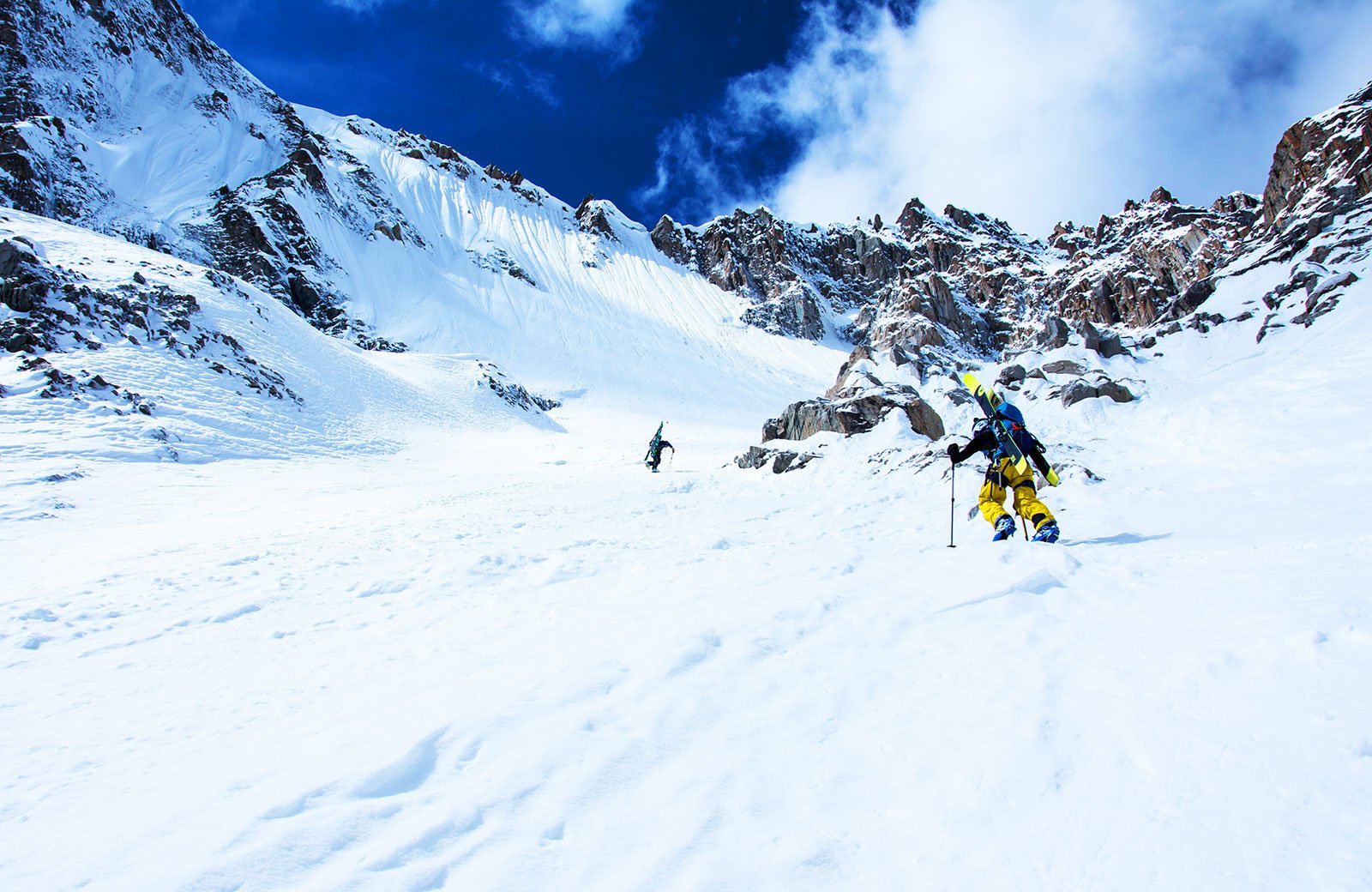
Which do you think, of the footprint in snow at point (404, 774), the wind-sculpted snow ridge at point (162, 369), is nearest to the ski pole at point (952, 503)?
the footprint in snow at point (404, 774)

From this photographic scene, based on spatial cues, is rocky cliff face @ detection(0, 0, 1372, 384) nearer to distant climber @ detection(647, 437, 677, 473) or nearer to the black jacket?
distant climber @ detection(647, 437, 677, 473)

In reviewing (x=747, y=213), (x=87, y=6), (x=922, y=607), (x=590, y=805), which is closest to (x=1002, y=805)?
(x=590, y=805)

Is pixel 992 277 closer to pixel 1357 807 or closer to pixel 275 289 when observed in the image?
A: pixel 275 289

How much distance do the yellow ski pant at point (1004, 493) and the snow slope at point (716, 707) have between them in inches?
16.9

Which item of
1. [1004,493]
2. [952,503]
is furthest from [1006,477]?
[952,503]

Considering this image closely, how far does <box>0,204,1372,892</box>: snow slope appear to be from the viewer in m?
2.06

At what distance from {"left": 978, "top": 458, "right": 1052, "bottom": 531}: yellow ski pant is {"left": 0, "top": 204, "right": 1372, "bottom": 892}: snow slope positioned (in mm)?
429

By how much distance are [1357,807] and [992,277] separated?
116 m

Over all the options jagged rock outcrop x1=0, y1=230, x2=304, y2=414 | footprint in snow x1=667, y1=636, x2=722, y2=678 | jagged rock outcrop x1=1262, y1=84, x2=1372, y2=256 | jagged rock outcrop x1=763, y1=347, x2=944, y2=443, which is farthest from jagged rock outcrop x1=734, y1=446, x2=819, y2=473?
jagged rock outcrop x1=1262, y1=84, x2=1372, y2=256

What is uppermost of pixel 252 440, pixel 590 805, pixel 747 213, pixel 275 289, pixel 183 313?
pixel 747 213

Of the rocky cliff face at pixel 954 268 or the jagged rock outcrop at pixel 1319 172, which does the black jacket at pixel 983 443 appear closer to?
the jagged rock outcrop at pixel 1319 172

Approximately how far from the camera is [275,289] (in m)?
56.7

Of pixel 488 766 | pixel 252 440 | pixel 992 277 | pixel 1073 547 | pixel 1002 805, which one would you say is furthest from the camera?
pixel 992 277

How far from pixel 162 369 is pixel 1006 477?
24975 millimetres
